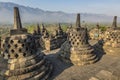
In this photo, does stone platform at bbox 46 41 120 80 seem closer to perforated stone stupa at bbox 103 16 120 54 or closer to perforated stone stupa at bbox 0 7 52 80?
perforated stone stupa at bbox 103 16 120 54

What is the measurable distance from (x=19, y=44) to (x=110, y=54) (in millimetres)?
12645

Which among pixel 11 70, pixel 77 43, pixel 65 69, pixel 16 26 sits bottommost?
pixel 65 69

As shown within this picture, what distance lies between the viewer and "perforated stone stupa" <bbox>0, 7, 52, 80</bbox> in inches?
437

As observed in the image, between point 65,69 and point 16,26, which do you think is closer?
point 16,26

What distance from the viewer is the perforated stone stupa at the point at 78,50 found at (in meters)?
16.2

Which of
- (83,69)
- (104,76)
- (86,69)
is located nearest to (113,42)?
(86,69)

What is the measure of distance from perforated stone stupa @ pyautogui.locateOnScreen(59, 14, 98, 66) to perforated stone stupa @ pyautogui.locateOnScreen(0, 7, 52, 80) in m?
4.97

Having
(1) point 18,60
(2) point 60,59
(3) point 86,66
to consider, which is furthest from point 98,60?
(1) point 18,60

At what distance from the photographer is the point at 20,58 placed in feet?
38.2

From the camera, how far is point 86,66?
1568 cm

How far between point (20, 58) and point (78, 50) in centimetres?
719

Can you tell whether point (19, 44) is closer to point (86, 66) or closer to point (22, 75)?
point (22, 75)

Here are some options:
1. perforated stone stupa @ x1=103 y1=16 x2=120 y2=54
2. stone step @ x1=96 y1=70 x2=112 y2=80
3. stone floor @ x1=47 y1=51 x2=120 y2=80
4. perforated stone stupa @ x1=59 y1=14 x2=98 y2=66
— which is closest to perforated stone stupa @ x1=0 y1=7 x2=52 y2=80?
stone floor @ x1=47 y1=51 x2=120 y2=80

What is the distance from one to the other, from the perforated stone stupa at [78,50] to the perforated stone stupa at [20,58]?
16.3 feet
